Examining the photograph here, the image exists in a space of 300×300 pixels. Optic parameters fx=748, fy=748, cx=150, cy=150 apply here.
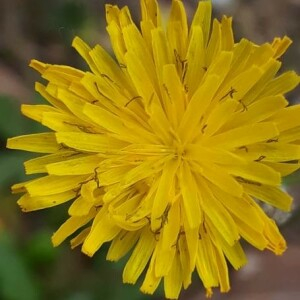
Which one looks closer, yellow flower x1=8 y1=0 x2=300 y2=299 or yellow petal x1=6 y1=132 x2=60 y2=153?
yellow flower x1=8 y1=0 x2=300 y2=299

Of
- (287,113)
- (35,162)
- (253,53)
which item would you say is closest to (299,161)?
(287,113)

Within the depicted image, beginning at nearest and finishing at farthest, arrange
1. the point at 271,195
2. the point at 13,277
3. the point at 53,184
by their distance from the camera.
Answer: the point at 271,195 → the point at 53,184 → the point at 13,277

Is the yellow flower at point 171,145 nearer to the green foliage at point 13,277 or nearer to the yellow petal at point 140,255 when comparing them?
the yellow petal at point 140,255

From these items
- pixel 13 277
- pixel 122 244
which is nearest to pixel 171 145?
pixel 122 244

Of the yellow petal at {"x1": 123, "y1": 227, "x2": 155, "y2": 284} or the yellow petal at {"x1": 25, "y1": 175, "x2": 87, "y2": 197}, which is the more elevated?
the yellow petal at {"x1": 25, "y1": 175, "x2": 87, "y2": 197}

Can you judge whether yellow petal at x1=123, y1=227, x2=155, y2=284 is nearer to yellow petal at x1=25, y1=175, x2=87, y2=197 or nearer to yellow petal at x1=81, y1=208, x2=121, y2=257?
yellow petal at x1=81, y1=208, x2=121, y2=257

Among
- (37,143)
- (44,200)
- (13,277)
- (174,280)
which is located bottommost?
(13,277)

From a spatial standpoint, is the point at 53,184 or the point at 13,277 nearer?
the point at 53,184

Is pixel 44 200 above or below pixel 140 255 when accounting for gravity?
above

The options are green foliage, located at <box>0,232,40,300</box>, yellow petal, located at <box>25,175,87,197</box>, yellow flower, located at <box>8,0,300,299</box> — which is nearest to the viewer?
yellow flower, located at <box>8,0,300,299</box>

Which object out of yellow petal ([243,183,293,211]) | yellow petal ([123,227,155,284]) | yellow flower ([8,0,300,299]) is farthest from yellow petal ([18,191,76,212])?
yellow petal ([243,183,293,211])

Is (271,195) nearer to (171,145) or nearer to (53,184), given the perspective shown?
(171,145)
